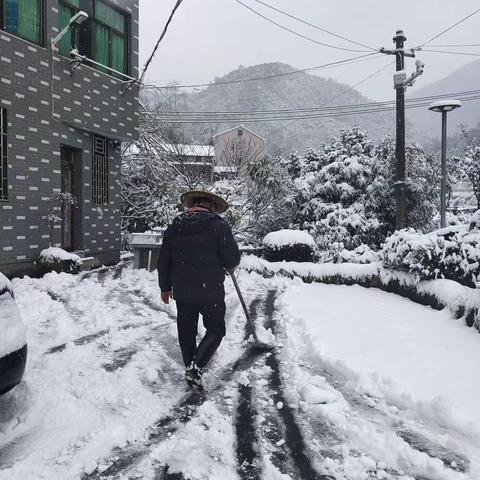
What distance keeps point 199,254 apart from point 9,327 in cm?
155

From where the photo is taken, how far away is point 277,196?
54.7ft

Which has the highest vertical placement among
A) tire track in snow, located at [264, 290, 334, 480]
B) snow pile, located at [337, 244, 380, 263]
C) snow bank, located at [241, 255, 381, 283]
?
snow pile, located at [337, 244, 380, 263]

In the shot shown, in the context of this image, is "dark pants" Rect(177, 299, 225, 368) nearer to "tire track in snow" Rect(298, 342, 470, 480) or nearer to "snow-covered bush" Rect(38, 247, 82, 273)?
"tire track in snow" Rect(298, 342, 470, 480)

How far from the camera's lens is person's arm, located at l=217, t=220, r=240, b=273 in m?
4.07

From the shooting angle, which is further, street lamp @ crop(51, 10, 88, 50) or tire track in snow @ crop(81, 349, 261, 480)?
street lamp @ crop(51, 10, 88, 50)

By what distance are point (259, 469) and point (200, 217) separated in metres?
2.08

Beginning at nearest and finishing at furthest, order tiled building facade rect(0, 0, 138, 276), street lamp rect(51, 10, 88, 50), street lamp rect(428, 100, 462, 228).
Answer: tiled building facade rect(0, 0, 138, 276) → street lamp rect(51, 10, 88, 50) → street lamp rect(428, 100, 462, 228)

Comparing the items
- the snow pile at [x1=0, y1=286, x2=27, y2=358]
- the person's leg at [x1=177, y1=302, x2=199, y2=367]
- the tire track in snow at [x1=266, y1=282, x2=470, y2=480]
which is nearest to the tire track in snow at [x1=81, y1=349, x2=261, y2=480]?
the person's leg at [x1=177, y1=302, x2=199, y2=367]

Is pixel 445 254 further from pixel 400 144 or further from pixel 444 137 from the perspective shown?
pixel 400 144

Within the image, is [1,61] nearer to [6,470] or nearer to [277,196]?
[6,470]

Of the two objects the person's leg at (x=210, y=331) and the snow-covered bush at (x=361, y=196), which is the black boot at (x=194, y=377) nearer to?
the person's leg at (x=210, y=331)

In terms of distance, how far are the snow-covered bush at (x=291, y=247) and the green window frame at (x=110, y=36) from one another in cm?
665

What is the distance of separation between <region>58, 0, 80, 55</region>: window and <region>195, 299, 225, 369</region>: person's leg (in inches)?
364

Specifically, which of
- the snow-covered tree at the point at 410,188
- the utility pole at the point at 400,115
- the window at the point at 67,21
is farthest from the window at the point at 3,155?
the snow-covered tree at the point at 410,188
